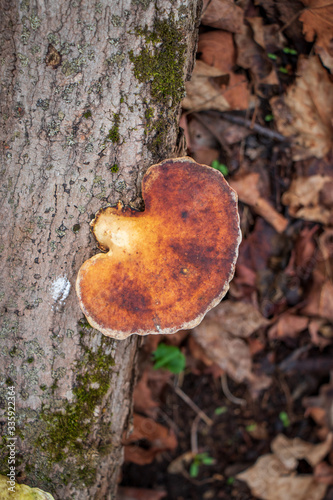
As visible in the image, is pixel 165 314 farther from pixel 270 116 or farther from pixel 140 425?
pixel 270 116

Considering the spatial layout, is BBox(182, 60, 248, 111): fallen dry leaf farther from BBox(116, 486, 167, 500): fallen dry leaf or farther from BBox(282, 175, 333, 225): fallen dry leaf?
BBox(116, 486, 167, 500): fallen dry leaf

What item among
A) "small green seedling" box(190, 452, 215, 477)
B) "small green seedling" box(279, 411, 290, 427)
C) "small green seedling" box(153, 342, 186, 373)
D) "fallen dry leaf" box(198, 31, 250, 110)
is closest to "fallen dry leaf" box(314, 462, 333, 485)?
"small green seedling" box(279, 411, 290, 427)

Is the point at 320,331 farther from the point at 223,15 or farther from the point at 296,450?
the point at 223,15

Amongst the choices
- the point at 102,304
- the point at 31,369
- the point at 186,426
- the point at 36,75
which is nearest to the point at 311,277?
the point at 186,426

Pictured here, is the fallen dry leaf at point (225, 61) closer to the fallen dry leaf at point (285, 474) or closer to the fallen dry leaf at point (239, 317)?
the fallen dry leaf at point (239, 317)

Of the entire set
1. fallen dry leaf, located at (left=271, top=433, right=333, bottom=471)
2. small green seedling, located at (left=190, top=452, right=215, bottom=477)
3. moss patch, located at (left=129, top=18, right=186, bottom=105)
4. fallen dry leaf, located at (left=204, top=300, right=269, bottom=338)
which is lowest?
small green seedling, located at (left=190, top=452, right=215, bottom=477)

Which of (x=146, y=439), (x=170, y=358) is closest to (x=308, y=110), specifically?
(x=170, y=358)
